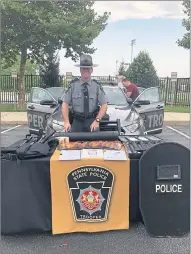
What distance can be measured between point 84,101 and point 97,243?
5.43 ft

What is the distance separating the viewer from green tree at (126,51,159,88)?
21594 mm

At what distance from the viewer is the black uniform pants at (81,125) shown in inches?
166

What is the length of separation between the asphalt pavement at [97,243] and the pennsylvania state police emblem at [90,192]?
0.73ft

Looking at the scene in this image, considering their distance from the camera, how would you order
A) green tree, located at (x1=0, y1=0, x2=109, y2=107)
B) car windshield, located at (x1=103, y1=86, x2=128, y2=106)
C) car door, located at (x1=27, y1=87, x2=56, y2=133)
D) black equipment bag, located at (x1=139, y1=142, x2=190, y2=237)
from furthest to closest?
green tree, located at (x1=0, y1=0, x2=109, y2=107) < car door, located at (x1=27, y1=87, x2=56, y2=133) < car windshield, located at (x1=103, y1=86, x2=128, y2=106) < black equipment bag, located at (x1=139, y1=142, x2=190, y2=237)

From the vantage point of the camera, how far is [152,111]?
795 cm

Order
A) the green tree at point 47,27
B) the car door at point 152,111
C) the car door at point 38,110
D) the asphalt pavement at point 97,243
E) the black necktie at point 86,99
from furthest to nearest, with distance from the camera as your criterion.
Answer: the green tree at point 47,27
the car door at point 38,110
the car door at point 152,111
the black necktie at point 86,99
the asphalt pavement at point 97,243

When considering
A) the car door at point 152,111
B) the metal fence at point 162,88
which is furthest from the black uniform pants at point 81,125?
the metal fence at point 162,88

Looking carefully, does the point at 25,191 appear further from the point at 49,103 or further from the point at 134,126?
the point at 49,103

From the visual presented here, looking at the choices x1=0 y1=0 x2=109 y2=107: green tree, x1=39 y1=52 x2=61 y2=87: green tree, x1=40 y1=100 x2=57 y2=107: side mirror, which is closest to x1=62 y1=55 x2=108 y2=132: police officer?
x1=40 y1=100 x2=57 y2=107: side mirror

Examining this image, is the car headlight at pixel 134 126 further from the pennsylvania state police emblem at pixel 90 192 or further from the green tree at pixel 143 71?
the green tree at pixel 143 71

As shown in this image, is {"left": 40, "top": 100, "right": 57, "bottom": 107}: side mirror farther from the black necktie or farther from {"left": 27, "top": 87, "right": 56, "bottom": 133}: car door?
the black necktie

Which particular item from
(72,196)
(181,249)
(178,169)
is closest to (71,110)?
(72,196)

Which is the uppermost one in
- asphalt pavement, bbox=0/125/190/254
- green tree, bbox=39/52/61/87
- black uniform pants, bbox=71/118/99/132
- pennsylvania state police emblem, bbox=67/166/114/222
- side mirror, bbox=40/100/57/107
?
green tree, bbox=39/52/61/87

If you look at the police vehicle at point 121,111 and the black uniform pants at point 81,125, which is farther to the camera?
the police vehicle at point 121,111
